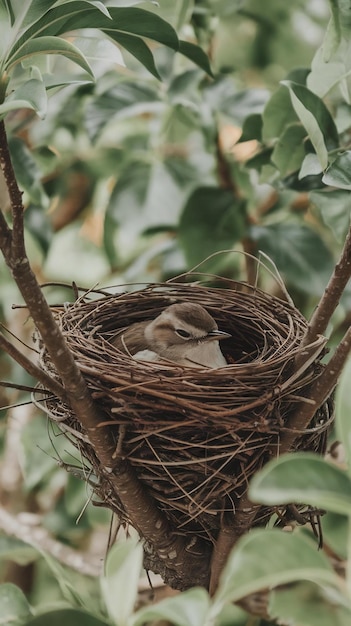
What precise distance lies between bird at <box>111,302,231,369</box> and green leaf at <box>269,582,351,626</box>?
0.77 meters

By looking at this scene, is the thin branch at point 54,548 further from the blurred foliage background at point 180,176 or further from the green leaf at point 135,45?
the green leaf at point 135,45

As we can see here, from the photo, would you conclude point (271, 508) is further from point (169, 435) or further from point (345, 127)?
point (345, 127)

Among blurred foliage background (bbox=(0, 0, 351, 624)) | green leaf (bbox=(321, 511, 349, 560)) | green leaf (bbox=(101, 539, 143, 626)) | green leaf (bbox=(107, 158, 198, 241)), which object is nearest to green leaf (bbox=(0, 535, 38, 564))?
blurred foliage background (bbox=(0, 0, 351, 624))

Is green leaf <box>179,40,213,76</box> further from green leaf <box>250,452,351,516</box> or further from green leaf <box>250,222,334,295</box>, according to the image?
green leaf <box>250,452,351,516</box>

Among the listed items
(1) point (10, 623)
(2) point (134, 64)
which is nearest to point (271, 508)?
(1) point (10, 623)

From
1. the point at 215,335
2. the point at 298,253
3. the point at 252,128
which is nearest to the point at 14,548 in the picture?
the point at 215,335

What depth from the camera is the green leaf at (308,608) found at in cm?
89

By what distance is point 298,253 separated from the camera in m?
2.05

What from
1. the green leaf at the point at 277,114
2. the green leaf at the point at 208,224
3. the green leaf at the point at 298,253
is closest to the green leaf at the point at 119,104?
the green leaf at the point at 208,224

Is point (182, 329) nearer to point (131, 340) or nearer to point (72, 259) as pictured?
point (131, 340)

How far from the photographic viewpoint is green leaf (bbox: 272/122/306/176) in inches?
59.4

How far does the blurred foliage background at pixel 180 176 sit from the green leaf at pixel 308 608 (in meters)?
0.56

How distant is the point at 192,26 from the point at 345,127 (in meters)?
0.71

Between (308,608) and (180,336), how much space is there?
2.82 ft
